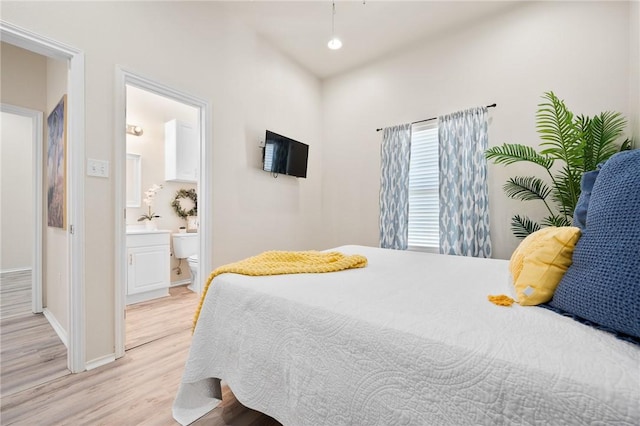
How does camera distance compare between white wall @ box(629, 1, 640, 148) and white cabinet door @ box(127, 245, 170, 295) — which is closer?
white wall @ box(629, 1, 640, 148)

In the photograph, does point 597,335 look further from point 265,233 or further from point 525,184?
point 265,233

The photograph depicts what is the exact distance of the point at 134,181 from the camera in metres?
3.73

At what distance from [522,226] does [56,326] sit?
428cm

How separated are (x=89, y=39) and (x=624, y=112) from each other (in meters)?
4.07

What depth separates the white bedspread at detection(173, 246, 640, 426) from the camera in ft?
1.90

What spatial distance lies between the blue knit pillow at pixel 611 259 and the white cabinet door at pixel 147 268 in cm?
369

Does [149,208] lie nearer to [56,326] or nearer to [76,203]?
[56,326]

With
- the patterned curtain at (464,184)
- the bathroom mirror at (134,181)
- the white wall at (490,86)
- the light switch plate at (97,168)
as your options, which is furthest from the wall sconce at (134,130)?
the patterned curtain at (464,184)

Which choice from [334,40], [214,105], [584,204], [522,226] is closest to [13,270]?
[214,105]

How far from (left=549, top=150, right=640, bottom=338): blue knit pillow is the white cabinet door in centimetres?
369

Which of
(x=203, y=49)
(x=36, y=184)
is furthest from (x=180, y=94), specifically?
(x=36, y=184)

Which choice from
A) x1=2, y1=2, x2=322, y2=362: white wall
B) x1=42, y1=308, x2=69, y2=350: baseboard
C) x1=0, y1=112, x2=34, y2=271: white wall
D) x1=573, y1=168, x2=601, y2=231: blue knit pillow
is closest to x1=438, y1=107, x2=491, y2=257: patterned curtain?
x1=573, y1=168, x2=601, y2=231: blue knit pillow

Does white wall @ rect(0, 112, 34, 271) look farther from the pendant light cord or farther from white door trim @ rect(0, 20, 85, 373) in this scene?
the pendant light cord

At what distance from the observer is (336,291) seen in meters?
1.14
